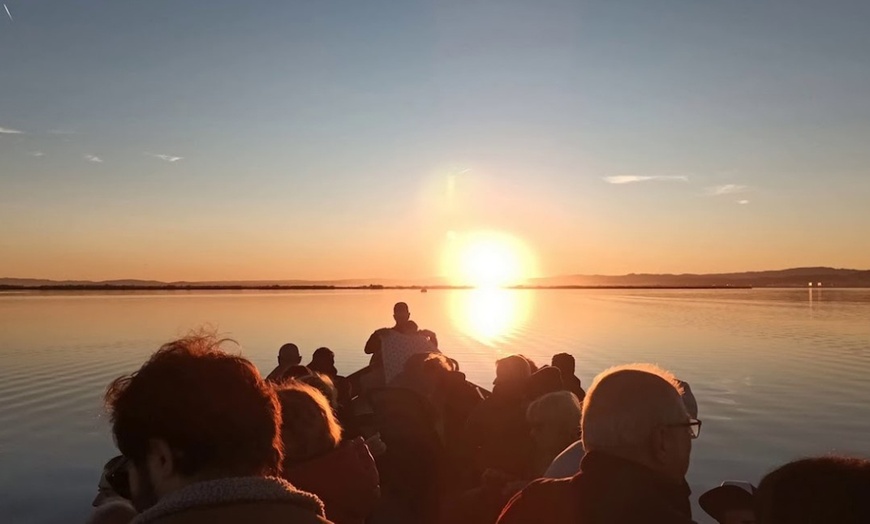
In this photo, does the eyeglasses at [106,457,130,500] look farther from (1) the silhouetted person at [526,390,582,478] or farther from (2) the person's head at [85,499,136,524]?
(1) the silhouetted person at [526,390,582,478]

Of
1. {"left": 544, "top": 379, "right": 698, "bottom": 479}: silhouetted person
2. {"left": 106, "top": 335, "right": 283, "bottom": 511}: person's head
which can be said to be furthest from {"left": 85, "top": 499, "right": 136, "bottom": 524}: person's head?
{"left": 544, "top": 379, "right": 698, "bottom": 479}: silhouetted person

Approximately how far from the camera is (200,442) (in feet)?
7.07

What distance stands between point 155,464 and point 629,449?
1.61m

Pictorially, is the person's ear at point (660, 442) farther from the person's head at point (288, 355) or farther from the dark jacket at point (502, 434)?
the person's head at point (288, 355)

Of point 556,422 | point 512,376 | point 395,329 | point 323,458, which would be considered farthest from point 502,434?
point 395,329

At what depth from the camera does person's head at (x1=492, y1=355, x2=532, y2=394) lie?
6.58m

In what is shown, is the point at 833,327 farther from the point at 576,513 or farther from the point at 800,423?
the point at 576,513

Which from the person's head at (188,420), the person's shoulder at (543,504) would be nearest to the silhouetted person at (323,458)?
the person's shoulder at (543,504)

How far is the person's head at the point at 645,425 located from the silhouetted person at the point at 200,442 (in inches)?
42.9

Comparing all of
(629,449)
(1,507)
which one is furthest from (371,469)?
(1,507)

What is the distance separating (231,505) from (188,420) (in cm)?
28

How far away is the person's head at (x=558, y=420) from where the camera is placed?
185 inches

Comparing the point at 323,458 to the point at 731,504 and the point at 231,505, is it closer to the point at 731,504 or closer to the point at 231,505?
the point at 231,505

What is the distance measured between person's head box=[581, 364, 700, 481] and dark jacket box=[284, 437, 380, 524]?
1.50 metres
